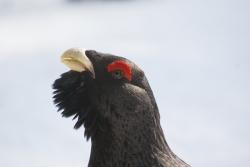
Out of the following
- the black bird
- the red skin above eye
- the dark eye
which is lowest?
the black bird

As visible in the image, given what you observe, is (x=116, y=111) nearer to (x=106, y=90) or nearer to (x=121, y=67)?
(x=106, y=90)

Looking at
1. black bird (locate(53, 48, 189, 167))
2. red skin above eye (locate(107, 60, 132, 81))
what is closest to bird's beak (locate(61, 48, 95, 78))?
black bird (locate(53, 48, 189, 167))

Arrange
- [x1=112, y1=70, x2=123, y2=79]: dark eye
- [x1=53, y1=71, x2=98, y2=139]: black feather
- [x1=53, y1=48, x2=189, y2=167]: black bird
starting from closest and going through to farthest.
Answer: [x1=53, y1=48, x2=189, y2=167]: black bird, [x1=112, y1=70, x2=123, y2=79]: dark eye, [x1=53, y1=71, x2=98, y2=139]: black feather

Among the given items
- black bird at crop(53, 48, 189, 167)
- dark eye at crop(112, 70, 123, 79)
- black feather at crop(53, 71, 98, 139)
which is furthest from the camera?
black feather at crop(53, 71, 98, 139)

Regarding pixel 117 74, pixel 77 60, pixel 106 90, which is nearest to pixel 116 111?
pixel 106 90

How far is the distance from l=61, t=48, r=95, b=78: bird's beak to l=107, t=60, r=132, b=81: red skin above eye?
0.93ft

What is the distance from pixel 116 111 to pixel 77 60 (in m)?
0.92

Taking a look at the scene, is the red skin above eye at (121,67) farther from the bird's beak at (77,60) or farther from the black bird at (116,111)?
the bird's beak at (77,60)

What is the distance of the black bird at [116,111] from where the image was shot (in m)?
12.7

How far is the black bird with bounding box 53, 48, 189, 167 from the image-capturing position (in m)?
12.7

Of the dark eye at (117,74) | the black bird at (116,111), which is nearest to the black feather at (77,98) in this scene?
the black bird at (116,111)

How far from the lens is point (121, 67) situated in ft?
41.7

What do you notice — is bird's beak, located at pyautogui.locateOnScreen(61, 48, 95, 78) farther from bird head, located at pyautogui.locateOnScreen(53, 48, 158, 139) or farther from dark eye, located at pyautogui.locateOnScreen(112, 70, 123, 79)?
dark eye, located at pyautogui.locateOnScreen(112, 70, 123, 79)

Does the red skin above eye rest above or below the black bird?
above
